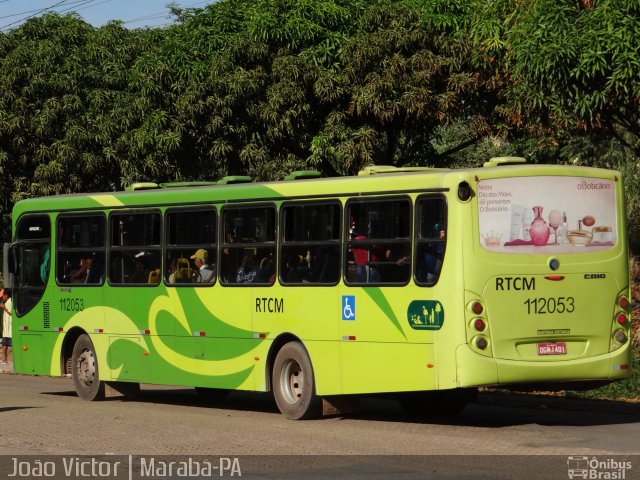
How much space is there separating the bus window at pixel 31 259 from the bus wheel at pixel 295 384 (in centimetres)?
565

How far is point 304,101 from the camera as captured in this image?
27.5 m

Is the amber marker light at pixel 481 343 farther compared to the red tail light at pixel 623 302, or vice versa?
the red tail light at pixel 623 302

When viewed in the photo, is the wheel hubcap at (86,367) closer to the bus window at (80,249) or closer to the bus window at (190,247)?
the bus window at (80,249)

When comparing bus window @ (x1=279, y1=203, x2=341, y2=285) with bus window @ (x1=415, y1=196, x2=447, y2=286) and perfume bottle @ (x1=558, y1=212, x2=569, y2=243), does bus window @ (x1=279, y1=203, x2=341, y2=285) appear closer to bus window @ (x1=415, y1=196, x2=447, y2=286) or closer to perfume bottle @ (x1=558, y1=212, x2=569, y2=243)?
bus window @ (x1=415, y1=196, x2=447, y2=286)

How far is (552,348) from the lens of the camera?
15.6 meters

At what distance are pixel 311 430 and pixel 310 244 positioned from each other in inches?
98.2

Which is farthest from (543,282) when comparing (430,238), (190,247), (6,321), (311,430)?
(6,321)

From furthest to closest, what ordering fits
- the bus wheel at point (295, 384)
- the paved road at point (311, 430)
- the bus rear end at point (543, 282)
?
the bus wheel at point (295, 384), the bus rear end at point (543, 282), the paved road at point (311, 430)

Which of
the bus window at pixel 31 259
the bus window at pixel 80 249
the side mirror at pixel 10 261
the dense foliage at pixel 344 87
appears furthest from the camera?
the dense foliage at pixel 344 87

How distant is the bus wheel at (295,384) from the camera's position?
1706 cm

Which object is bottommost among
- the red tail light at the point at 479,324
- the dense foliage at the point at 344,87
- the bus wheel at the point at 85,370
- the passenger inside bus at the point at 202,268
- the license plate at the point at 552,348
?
the bus wheel at the point at 85,370

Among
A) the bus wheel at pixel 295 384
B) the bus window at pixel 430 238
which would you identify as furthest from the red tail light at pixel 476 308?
the bus wheel at pixel 295 384

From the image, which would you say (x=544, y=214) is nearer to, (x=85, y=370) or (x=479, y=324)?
(x=479, y=324)

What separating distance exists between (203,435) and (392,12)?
1406 cm
